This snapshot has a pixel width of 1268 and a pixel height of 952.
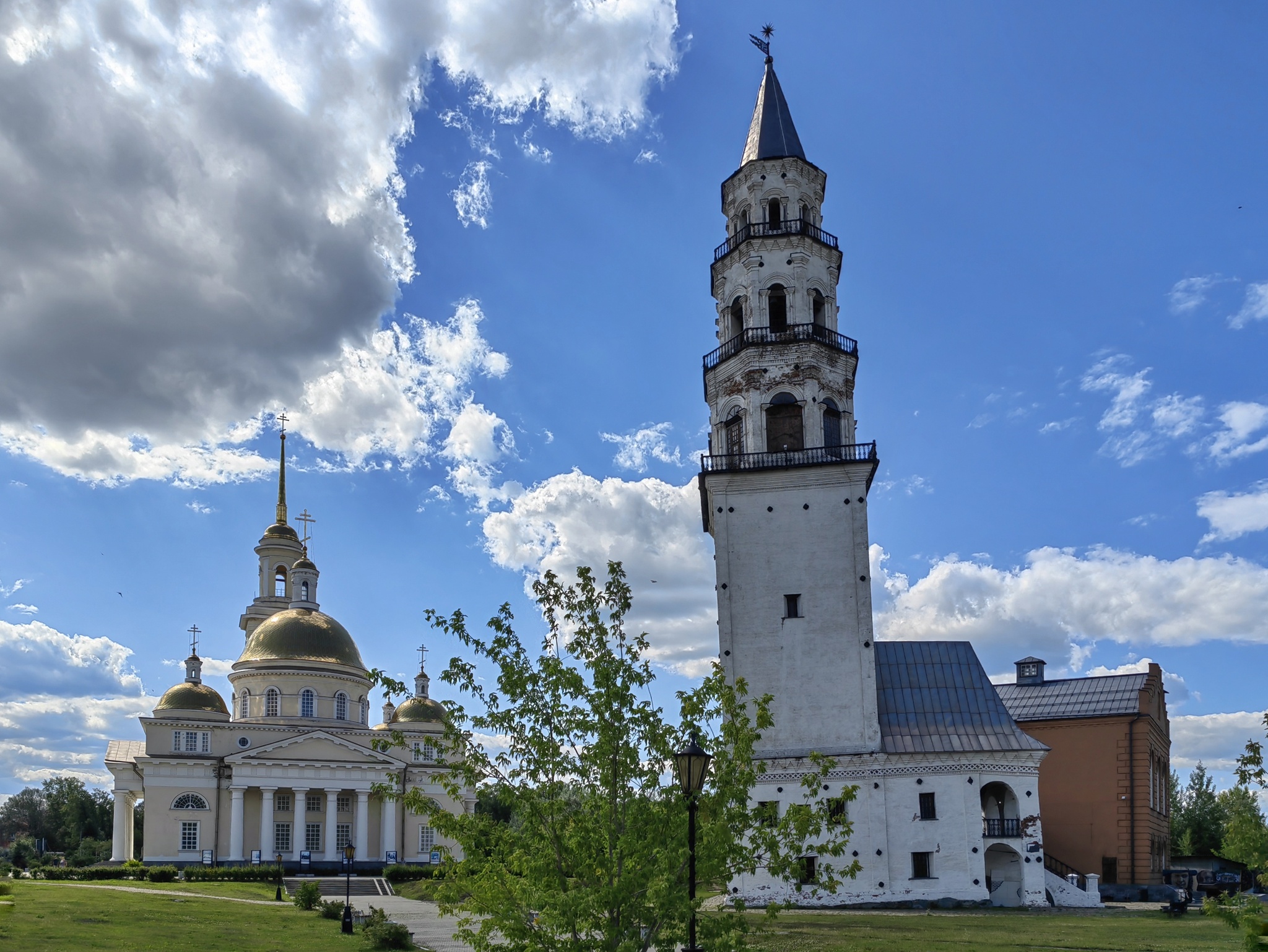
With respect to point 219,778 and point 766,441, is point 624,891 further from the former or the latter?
point 219,778

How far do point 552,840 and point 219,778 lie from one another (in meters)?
54.8

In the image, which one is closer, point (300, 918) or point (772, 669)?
point (300, 918)

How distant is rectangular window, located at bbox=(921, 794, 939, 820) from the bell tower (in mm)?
2217

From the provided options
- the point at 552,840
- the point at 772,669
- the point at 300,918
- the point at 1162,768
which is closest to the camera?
the point at 552,840

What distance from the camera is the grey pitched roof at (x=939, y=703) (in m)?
34.5

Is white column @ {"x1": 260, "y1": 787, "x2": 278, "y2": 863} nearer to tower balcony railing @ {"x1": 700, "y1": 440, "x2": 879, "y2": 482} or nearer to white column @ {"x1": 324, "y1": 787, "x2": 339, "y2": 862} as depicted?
white column @ {"x1": 324, "y1": 787, "x2": 339, "y2": 862}

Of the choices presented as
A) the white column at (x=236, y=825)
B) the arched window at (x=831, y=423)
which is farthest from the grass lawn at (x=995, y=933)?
the white column at (x=236, y=825)

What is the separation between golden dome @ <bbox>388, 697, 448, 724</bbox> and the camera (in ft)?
240

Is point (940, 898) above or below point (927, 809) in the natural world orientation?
below

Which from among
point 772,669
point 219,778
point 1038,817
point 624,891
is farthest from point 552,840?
point 219,778

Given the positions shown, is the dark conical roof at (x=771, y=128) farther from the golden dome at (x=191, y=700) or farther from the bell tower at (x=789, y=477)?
the golden dome at (x=191, y=700)

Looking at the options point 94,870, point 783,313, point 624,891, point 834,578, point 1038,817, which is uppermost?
point 783,313

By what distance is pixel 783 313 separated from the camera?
3941cm

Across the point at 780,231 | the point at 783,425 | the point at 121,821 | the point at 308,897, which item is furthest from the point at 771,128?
the point at 121,821
